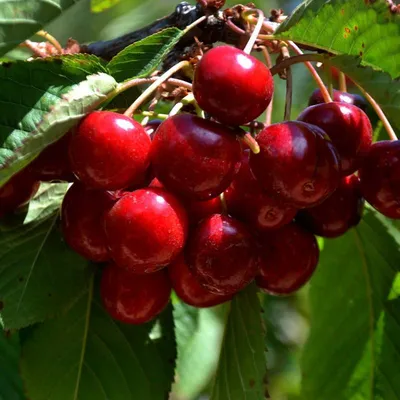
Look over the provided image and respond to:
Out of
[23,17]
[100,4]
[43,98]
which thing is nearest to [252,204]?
[43,98]

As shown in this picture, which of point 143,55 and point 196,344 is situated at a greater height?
point 143,55

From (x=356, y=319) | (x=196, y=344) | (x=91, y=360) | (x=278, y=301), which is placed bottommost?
(x=278, y=301)

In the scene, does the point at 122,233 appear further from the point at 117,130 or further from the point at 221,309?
the point at 221,309

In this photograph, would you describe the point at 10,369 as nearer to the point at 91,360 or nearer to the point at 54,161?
the point at 91,360

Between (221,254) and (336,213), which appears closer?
(221,254)

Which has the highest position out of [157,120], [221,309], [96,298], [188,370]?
[157,120]

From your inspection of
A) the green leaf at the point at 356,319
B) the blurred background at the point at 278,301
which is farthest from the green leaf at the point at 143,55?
the blurred background at the point at 278,301

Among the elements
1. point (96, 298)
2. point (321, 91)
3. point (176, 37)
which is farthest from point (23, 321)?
point (321, 91)

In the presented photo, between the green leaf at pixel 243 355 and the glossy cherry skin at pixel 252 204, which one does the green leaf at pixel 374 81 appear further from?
the green leaf at pixel 243 355
